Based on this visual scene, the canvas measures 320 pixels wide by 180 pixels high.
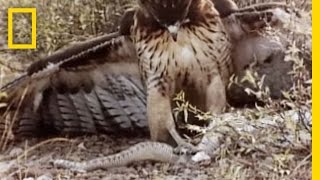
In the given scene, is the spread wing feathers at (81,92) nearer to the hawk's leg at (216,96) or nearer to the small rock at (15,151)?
the small rock at (15,151)

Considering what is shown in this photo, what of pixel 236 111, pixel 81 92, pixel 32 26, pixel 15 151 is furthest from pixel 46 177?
pixel 236 111

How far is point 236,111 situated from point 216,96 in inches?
2.1

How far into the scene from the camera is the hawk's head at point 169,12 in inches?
82.7

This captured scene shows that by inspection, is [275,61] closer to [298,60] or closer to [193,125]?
[298,60]

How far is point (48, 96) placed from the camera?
85.4 inches

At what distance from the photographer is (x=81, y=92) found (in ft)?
7.13

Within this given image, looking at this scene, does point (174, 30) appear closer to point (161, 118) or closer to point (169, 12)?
point (169, 12)

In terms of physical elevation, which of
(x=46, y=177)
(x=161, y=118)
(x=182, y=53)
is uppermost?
(x=182, y=53)

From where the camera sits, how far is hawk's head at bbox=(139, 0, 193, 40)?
210 cm

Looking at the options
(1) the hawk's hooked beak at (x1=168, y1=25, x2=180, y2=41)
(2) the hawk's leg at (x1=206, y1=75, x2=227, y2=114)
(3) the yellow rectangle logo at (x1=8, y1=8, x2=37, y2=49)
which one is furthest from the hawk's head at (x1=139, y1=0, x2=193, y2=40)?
(3) the yellow rectangle logo at (x1=8, y1=8, x2=37, y2=49)

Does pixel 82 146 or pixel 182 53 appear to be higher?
pixel 182 53

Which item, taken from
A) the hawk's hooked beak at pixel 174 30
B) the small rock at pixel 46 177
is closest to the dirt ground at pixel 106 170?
the small rock at pixel 46 177

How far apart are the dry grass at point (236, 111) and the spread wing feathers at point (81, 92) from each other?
0.03 meters

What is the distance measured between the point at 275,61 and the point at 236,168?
0.24 m
